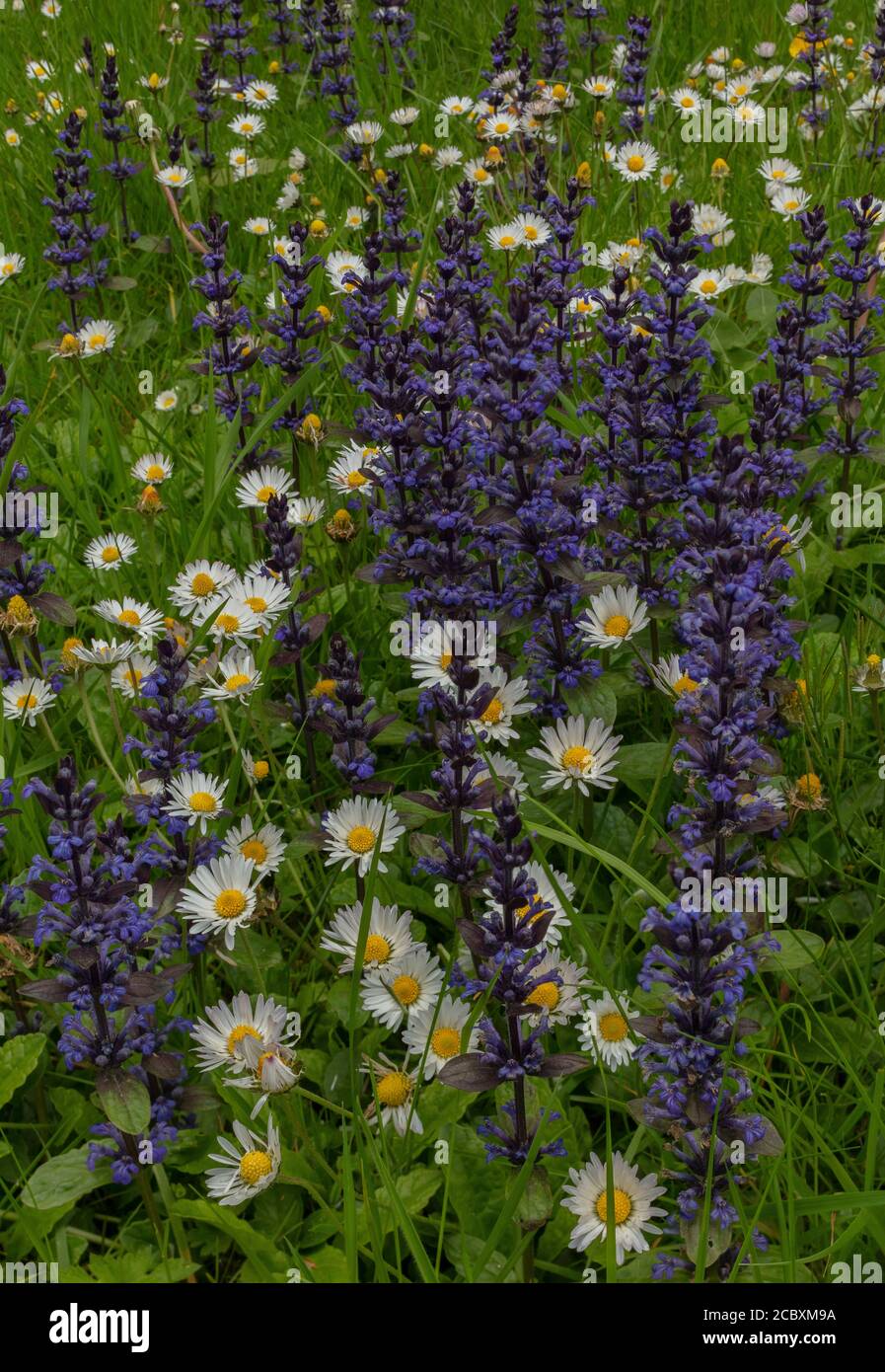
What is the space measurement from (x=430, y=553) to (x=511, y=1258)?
195 cm

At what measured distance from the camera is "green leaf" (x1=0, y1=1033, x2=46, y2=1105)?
10.1 ft

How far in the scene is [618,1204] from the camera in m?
2.79

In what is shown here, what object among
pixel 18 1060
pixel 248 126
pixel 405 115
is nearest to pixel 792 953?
pixel 18 1060

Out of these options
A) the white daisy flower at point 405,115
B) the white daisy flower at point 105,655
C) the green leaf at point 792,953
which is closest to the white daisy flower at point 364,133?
the white daisy flower at point 405,115

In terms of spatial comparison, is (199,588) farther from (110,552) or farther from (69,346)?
(69,346)

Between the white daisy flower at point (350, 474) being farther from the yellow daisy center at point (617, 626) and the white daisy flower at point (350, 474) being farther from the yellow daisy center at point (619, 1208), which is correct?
the yellow daisy center at point (619, 1208)

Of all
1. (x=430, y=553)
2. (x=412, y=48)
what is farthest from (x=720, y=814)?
(x=412, y=48)

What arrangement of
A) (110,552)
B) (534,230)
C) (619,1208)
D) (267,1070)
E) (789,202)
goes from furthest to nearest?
(789,202), (534,230), (110,552), (619,1208), (267,1070)

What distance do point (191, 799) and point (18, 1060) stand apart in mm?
748

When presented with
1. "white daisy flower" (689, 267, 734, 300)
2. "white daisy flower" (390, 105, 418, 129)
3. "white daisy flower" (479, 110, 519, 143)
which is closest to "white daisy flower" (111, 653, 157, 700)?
"white daisy flower" (689, 267, 734, 300)

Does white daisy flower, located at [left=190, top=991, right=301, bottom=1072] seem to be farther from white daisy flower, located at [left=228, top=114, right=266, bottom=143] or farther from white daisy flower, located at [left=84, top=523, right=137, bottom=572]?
white daisy flower, located at [left=228, top=114, right=266, bottom=143]

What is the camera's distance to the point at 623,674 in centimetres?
398

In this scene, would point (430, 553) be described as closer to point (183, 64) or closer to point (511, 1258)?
point (511, 1258)

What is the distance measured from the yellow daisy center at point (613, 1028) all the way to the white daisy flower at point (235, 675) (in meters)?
1.35
